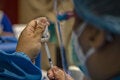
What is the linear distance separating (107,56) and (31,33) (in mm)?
411

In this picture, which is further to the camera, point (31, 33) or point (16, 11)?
point (16, 11)

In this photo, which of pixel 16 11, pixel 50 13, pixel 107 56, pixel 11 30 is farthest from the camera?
pixel 16 11

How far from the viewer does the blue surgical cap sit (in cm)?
A: 85

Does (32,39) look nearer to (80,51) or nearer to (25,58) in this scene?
(25,58)

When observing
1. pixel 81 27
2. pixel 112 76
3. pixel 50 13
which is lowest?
pixel 50 13

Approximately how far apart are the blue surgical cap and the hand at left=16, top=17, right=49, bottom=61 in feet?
1.18

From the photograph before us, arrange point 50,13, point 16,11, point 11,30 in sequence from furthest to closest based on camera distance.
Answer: point 16,11, point 50,13, point 11,30

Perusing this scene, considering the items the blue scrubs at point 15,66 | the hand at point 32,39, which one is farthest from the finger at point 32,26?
the blue scrubs at point 15,66

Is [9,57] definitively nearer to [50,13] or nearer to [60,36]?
[60,36]

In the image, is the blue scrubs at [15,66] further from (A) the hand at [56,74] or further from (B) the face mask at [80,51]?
(B) the face mask at [80,51]

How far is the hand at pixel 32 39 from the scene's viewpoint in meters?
1.20

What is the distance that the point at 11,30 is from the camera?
2676mm

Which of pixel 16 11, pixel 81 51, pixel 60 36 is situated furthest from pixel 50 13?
pixel 81 51

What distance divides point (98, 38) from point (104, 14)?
6cm
